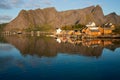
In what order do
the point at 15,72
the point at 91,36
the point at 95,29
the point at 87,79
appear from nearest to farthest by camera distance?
the point at 87,79
the point at 15,72
the point at 91,36
the point at 95,29

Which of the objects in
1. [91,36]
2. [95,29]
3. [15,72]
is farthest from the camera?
[95,29]

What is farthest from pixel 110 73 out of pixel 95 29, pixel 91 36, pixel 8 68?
pixel 95 29

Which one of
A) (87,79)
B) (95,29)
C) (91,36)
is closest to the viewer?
(87,79)

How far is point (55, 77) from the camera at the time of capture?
21969 mm

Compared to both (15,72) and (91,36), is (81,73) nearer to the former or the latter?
(15,72)

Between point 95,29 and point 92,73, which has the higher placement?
point 95,29

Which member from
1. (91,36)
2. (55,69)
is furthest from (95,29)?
(55,69)

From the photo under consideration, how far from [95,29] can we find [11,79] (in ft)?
253

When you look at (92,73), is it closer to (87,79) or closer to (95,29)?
(87,79)

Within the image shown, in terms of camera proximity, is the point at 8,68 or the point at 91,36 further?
the point at 91,36

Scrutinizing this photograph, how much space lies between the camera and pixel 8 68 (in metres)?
27.0

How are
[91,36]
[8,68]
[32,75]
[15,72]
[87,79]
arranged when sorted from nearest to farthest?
[87,79] → [32,75] → [15,72] → [8,68] → [91,36]

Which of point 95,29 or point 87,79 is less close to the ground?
point 95,29

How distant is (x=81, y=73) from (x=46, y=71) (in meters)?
4.16
